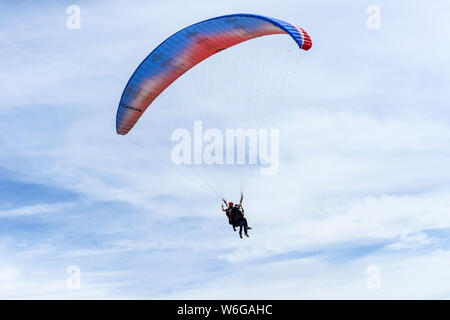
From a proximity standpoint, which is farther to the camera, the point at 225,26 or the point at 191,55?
the point at 191,55

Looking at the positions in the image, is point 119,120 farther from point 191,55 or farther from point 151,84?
point 191,55

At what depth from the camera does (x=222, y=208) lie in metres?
33.4

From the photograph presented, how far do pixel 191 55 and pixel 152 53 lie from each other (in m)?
2.08

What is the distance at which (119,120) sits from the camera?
119 feet
